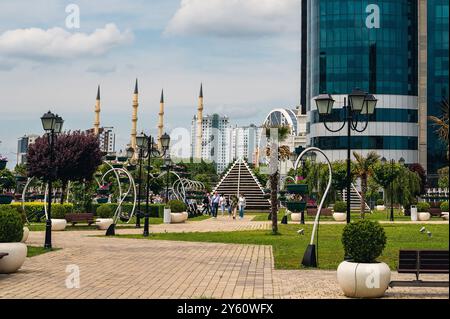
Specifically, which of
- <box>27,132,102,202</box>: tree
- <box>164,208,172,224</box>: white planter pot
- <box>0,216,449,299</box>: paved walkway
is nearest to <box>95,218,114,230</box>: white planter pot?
<box>164,208,172,224</box>: white planter pot

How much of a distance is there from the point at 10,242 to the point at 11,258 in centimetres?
39

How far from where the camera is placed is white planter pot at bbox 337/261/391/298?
10.8 metres

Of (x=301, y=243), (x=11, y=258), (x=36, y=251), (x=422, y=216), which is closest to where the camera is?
(x=11, y=258)

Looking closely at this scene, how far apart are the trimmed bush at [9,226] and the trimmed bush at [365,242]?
7.03 metres

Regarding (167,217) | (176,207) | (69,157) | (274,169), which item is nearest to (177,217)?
(176,207)

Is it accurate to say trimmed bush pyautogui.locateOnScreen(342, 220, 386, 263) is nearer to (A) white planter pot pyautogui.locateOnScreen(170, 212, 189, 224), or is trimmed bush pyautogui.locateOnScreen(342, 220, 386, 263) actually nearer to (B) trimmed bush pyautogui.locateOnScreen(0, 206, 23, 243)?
(B) trimmed bush pyautogui.locateOnScreen(0, 206, 23, 243)

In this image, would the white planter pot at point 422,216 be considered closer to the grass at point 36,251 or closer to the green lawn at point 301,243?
the green lawn at point 301,243

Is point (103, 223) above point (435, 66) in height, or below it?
below

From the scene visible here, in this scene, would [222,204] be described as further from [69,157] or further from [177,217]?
[69,157]

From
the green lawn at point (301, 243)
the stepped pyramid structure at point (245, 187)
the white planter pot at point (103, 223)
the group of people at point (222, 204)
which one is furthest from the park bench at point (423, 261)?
the stepped pyramid structure at point (245, 187)

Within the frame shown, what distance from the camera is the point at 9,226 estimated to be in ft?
45.0

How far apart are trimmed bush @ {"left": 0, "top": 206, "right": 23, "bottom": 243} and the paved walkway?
79cm
